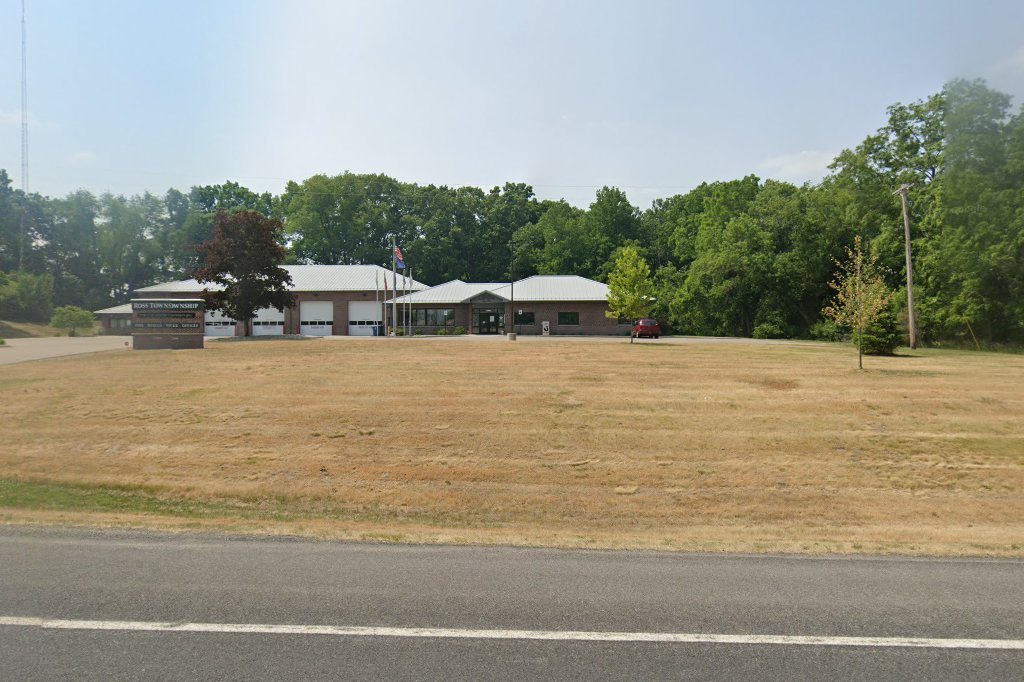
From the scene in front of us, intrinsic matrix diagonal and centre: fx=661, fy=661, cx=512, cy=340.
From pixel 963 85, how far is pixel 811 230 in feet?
57.7

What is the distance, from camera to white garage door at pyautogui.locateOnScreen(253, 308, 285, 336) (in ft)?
201

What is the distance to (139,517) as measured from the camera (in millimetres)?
9227

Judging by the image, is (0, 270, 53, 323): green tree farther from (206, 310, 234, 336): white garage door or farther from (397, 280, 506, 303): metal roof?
(397, 280, 506, 303): metal roof

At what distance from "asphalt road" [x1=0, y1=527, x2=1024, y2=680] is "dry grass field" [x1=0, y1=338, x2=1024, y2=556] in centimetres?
131

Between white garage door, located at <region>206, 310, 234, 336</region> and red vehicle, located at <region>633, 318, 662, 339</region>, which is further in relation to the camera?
white garage door, located at <region>206, 310, 234, 336</region>

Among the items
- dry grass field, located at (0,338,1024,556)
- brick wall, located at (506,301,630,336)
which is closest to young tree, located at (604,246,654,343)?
brick wall, located at (506,301,630,336)

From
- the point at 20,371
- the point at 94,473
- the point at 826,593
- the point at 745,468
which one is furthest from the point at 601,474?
the point at 20,371

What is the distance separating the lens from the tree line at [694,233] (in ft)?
131

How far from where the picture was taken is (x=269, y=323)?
202 ft

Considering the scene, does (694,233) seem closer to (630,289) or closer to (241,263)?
(630,289)

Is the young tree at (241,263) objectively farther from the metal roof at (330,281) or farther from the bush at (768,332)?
the bush at (768,332)

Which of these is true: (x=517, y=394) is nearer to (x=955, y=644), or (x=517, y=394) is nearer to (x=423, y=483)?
(x=423, y=483)

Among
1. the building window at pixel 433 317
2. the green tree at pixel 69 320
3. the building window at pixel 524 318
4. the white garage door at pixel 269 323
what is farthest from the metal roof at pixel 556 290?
the green tree at pixel 69 320

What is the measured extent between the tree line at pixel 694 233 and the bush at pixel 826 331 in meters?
0.30
